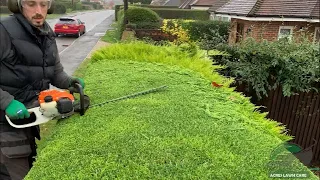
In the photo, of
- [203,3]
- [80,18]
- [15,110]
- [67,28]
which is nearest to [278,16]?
[15,110]

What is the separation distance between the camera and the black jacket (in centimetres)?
234

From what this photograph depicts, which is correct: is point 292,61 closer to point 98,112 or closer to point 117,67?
point 117,67

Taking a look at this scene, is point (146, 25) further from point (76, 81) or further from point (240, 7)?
point (76, 81)

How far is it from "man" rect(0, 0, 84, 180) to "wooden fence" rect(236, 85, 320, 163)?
377 centimetres

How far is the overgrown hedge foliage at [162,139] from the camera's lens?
1.67 meters

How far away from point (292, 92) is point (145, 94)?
3279 millimetres

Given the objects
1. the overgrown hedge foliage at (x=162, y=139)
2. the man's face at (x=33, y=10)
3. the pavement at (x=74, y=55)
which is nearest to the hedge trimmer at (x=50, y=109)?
the overgrown hedge foliage at (x=162, y=139)

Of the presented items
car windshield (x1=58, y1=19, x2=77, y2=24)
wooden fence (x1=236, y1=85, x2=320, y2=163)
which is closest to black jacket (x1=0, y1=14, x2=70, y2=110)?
wooden fence (x1=236, y1=85, x2=320, y2=163)

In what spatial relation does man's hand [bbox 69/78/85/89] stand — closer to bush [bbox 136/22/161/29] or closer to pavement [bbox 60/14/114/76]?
pavement [bbox 60/14/114/76]

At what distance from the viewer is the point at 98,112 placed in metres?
2.58

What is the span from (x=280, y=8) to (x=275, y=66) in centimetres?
1028

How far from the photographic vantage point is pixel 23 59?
242 cm

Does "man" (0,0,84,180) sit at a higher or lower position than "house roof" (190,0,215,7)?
lower

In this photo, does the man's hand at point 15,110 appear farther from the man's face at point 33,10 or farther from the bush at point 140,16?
the bush at point 140,16
